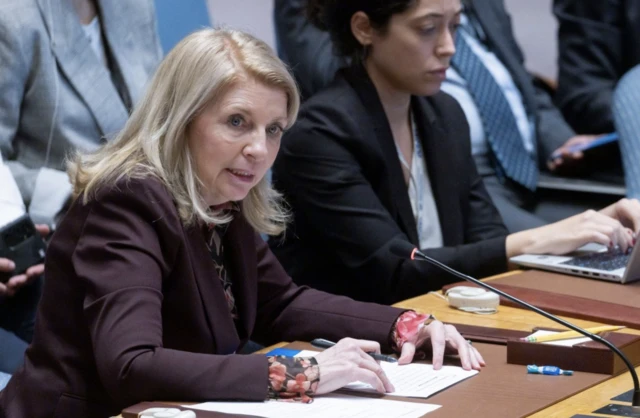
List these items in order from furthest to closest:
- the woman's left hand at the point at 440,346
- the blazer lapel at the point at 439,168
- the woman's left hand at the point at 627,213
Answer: the blazer lapel at the point at 439,168
the woman's left hand at the point at 627,213
the woman's left hand at the point at 440,346

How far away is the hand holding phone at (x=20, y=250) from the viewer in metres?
2.32

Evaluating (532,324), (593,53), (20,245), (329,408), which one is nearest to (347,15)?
(20,245)

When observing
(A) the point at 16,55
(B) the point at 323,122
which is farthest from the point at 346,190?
(A) the point at 16,55

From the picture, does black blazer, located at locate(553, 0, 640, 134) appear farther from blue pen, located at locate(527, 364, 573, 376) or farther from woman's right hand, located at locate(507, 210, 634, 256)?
blue pen, located at locate(527, 364, 573, 376)

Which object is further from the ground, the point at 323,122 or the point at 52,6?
the point at 52,6

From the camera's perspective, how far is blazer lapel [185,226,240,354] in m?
1.77

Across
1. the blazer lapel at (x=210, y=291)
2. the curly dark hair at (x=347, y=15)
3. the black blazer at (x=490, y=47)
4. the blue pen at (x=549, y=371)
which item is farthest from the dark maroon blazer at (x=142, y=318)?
the black blazer at (x=490, y=47)

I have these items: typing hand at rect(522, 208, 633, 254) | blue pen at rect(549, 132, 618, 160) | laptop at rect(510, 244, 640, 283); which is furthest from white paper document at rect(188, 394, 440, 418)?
blue pen at rect(549, 132, 618, 160)

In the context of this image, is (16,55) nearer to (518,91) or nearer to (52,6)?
(52,6)

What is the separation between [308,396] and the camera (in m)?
1.54

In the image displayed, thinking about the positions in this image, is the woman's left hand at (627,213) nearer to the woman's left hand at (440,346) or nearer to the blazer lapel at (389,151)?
the blazer lapel at (389,151)

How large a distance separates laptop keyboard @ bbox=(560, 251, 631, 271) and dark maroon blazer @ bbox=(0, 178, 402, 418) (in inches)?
25.4

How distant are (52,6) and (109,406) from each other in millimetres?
1372

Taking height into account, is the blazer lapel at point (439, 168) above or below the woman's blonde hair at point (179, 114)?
below
